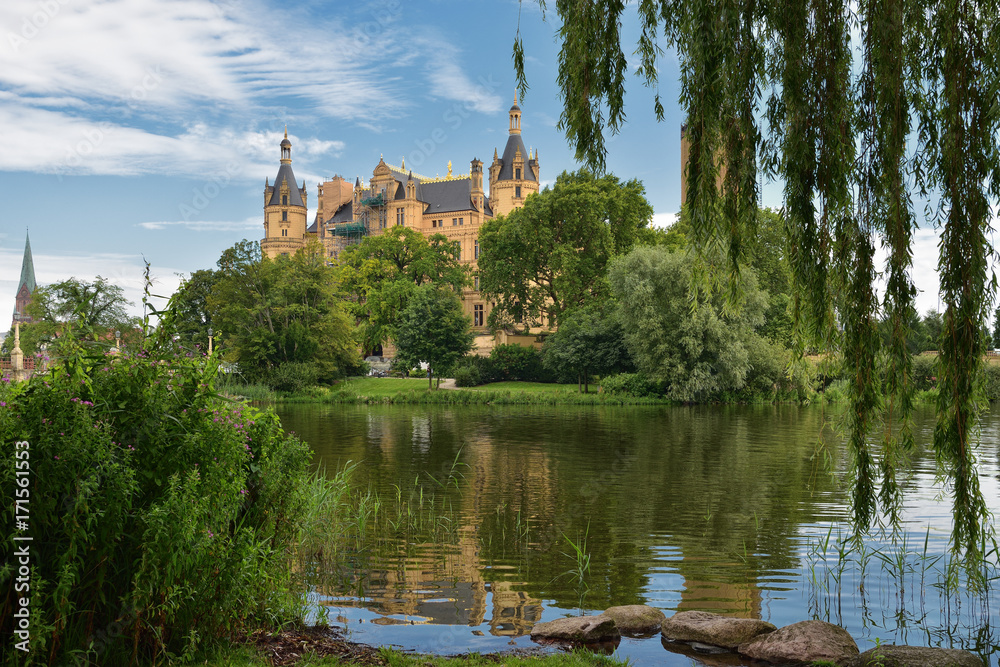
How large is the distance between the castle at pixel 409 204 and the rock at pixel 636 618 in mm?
65199

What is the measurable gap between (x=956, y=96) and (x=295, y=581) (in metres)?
6.40

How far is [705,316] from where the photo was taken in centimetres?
3594

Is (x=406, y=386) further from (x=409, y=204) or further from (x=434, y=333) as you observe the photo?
(x=409, y=204)

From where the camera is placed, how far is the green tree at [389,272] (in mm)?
59781

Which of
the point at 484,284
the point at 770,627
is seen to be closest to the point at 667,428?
the point at 770,627

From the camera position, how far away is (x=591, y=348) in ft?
141

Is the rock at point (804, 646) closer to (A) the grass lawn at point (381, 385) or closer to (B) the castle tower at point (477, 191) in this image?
(A) the grass lawn at point (381, 385)

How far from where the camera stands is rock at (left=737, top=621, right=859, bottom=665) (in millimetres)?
5445

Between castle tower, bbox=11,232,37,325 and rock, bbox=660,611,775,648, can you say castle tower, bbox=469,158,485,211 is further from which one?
rock, bbox=660,611,775,648

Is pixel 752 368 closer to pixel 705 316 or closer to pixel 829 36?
pixel 705 316

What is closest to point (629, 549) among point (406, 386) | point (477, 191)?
point (406, 386)

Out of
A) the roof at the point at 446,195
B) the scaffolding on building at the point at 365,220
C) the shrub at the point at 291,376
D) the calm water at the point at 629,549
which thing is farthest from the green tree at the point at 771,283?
the scaffolding on building at the point at 365,220

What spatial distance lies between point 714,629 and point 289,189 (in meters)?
92.9

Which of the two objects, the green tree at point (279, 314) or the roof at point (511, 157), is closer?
the green tree at point (279, 314)
